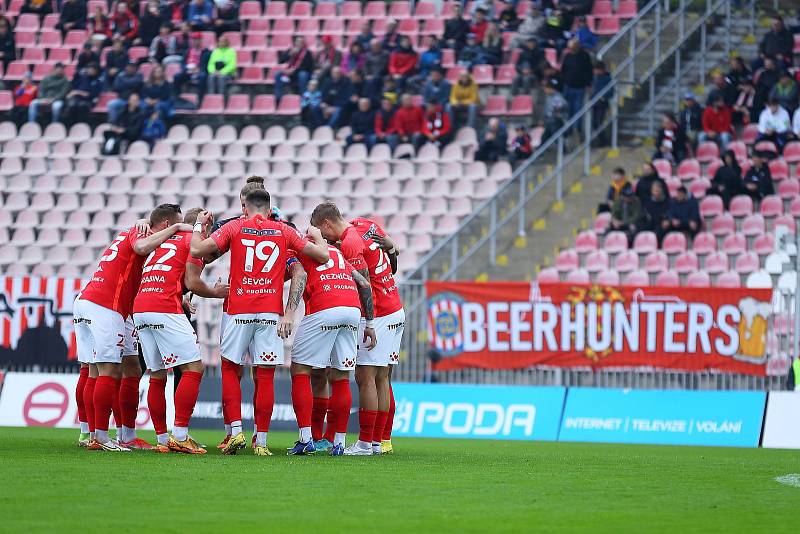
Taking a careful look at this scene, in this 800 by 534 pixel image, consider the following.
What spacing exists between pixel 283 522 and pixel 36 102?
25.9 m

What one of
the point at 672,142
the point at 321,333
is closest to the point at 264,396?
the point at 321,333

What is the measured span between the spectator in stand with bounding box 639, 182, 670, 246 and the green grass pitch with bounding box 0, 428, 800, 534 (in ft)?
37.8

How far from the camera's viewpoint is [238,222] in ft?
41.7

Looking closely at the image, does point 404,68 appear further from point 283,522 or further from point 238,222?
point 283,522

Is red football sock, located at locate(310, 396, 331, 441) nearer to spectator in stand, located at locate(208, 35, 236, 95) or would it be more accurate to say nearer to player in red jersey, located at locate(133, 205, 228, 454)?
player in red jersey, located at locate(133, 205, 228, 454)

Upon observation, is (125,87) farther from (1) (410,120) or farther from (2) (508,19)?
(2) (508,19)

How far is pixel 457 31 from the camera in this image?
31031mm

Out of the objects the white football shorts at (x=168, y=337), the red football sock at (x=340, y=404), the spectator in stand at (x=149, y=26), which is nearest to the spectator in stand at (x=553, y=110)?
the spectator in stand at (x=149, y=26)

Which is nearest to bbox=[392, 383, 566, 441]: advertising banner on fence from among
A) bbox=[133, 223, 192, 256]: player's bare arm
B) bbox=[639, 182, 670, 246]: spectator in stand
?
bbox=[639, 182, 670, 246]: spectator in stand

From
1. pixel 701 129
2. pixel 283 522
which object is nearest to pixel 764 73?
pixel 701 129

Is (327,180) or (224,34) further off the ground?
(224,34)

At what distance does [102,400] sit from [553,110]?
1631 cm

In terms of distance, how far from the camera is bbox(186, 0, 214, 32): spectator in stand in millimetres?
33594

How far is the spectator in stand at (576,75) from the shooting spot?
27844 mm
